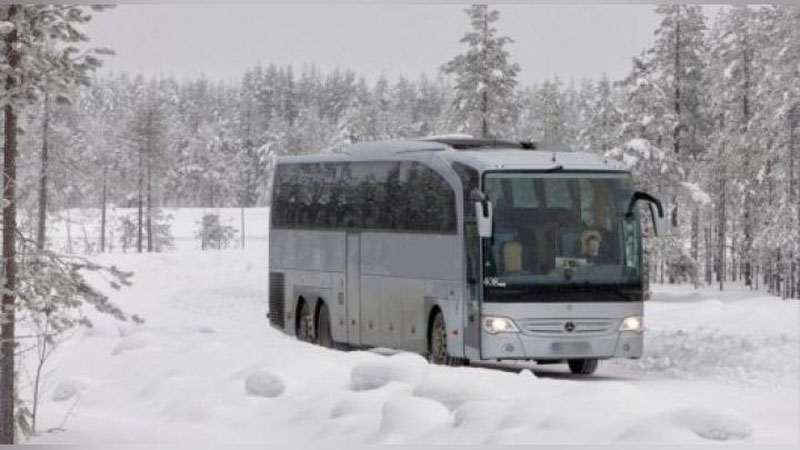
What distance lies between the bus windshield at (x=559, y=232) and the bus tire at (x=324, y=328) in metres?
6.63

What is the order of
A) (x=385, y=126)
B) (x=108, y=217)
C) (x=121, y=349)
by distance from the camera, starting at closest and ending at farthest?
(x=121, y=349), (x=108, y=217), (x=385, y=126)

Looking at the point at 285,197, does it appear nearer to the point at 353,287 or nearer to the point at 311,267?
the point at 311,267

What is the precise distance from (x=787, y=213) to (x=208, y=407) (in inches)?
1648

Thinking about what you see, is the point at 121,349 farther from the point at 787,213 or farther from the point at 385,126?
the point at 385,126

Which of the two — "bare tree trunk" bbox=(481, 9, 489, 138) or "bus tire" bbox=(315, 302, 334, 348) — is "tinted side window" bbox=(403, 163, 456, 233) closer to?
"bus tire" bbox=(315, 302, 334, 348)

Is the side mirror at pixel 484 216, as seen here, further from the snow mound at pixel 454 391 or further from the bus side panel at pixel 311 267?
the bus side panel at pixel 311 267

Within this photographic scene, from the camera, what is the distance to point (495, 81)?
54719mm

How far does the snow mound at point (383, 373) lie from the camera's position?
55.9ft

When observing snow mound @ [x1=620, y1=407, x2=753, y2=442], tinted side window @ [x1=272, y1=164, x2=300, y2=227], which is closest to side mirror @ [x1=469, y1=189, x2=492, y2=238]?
snow mound @ [x1=620, y1=407, x2=753, y2=442]

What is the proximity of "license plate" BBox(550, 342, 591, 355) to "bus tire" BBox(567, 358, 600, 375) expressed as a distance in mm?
1105

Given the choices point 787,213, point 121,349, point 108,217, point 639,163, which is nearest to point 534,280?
point 121,349

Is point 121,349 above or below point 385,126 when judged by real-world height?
below

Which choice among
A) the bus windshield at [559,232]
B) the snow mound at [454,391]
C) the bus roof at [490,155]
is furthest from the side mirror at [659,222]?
the snow mound at [454,391]

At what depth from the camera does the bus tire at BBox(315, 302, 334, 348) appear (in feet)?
88.6
